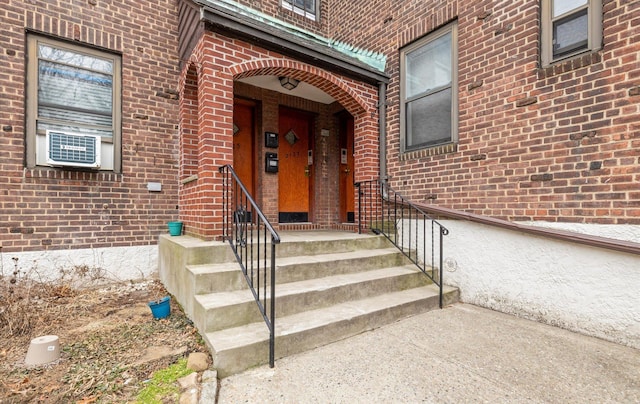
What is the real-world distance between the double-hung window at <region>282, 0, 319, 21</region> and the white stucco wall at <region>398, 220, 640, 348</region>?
5.13 metres

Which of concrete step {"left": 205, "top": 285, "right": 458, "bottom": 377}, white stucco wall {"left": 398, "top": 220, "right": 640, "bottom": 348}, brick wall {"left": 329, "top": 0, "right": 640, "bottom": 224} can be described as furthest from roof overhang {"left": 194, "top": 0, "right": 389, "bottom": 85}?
concrete step {"left": 205, "top": 285, "right": 458, "bottom": 377}

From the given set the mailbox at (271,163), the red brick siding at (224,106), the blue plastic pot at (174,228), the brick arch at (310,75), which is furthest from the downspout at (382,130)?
the blue plastic pot at (174,228)

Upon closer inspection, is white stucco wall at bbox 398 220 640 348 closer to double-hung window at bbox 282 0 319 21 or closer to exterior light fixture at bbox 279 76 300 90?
exterior light fixture at bbox 279 76 300 90

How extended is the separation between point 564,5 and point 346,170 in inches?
153

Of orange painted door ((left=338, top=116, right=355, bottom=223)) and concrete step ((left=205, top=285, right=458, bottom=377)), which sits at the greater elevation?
Result: orange painted door ((left=338, top=116, right=355, bottom=223))

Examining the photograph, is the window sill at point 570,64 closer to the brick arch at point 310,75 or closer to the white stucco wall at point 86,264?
the brick arch at point 310,75

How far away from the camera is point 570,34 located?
3.13 metres

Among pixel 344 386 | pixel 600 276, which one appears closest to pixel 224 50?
pixel 344 386

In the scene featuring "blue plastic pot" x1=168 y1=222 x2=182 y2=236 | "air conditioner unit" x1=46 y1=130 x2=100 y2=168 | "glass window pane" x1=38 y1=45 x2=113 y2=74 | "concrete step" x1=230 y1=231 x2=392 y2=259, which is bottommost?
"concrete step" x1=230 y1=231 x2=392 y2=259

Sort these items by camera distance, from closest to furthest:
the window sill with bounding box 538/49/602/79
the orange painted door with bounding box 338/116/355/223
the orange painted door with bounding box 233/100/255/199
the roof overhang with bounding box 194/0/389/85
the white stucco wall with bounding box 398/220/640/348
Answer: the white stucco wall with bounding box 398/220/640/348
the window sill with bounding box 538/49/602/79
the roof overhang with bounding box 194/0/389/85
the orange painted door with bounding box 233/100/255/199
the orange painted door with bounding box 338/116/355/223

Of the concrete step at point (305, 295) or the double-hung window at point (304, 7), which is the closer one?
the concrete step at point (305, 295)

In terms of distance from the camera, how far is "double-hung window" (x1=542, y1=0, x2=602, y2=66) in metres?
2.95

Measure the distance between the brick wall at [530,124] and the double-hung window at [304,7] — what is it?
8.24 feet

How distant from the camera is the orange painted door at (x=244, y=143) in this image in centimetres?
546
